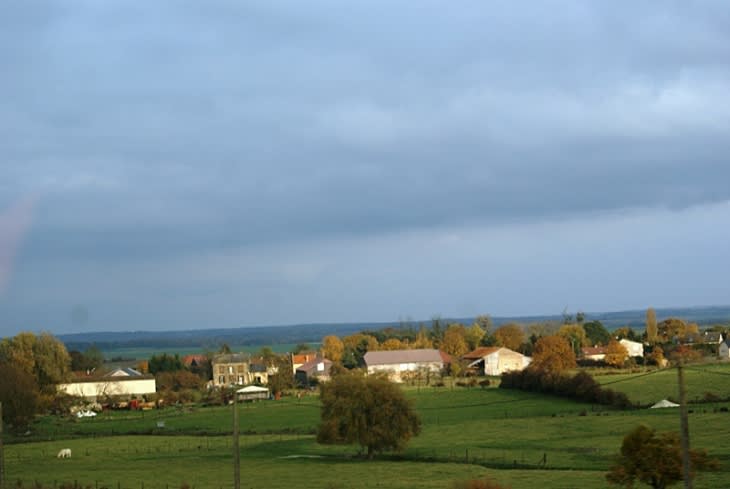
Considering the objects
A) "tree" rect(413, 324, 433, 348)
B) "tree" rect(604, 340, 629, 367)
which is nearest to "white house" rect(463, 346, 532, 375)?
"tree" rect(604, 340, 629, 367)

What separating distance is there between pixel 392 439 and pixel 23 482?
64.7 ft

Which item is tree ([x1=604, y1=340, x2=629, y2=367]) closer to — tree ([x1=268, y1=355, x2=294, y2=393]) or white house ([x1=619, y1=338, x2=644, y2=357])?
white house ([x1=619, y1=338, x2=644, y2=357])

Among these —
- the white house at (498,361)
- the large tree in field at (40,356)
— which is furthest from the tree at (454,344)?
the large tree in field at (40,356)

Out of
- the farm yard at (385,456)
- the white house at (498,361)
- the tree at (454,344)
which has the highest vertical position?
the tree at (454,344)

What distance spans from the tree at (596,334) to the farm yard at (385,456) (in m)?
64.9

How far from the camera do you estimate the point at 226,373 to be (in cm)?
12938

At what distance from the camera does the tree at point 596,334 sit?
500ft

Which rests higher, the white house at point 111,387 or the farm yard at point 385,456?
the white house at point 111,387

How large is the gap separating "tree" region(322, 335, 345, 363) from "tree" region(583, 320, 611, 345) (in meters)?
40.4

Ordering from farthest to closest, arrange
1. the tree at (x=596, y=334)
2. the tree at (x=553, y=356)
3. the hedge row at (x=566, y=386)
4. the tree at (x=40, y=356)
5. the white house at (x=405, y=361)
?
the tree at (x=596, y=334) → the white house at (x=405, y=361) → the tree at (x=40, y=356) → the tree at (x=553, y=356) → the hedge row at (x=566, y=386)

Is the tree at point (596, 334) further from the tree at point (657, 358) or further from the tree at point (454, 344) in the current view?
the tree at point (657, 358)

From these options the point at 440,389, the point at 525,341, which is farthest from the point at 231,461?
the point at 525,341

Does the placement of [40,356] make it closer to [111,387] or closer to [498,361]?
[111,387]

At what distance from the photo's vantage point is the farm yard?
41.3 m
